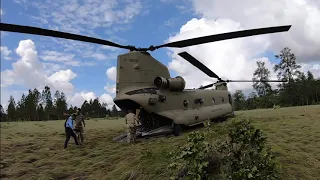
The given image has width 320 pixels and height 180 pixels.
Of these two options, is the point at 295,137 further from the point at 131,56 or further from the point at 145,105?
the point at 131,56

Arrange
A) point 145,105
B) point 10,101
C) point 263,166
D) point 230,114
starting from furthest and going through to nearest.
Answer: point 10,101
point 230,114
point 145,105
point 263,166

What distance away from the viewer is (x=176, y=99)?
13.0 m

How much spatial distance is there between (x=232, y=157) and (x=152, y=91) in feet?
23.8

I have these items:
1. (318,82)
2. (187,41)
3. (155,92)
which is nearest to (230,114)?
(155,92)

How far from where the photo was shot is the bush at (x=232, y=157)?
4852mm

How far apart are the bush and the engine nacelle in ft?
22.9

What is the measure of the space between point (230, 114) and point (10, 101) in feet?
272

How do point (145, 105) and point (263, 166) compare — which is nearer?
point (263, 166)

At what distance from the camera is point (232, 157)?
5.34m

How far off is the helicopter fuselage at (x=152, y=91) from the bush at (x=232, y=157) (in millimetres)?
6328

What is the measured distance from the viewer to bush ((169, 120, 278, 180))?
4.85m

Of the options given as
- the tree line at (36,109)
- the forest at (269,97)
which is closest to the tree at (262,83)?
the forest at (269,97)

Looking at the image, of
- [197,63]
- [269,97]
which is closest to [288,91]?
[269,97]

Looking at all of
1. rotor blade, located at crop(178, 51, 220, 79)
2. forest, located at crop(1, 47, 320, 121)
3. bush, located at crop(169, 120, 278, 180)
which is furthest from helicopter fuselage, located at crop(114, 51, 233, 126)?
forest, located at crop(1, 47, 320, 121)
